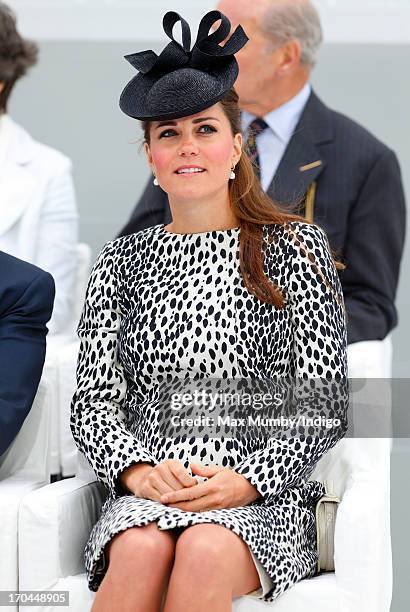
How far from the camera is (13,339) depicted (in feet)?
9.29

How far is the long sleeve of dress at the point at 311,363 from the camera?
2625mm

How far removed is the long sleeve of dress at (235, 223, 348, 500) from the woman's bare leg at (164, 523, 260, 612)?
0.23 m

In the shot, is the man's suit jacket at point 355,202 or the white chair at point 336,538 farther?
the man's suit jacket at point 355,202

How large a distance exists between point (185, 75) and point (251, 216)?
0.38 meters

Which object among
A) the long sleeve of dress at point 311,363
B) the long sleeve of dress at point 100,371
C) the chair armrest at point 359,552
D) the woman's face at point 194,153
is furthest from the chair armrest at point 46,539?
the woman's face at point 194,153

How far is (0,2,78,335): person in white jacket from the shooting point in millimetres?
3936

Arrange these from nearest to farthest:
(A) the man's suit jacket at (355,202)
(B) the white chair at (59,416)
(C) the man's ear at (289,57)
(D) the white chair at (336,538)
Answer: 1. (D) the white chair at (336,538)
2. (B) the white chair at (59,416)
3. (A) the man's suit jacket at (355,202)
4. (C) the man's ear at (289,57)

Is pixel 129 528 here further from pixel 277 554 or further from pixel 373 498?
pixel 373 498

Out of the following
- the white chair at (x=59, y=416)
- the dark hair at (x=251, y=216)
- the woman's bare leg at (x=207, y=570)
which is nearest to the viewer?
the woman's bare leg at (x=207, y=570)

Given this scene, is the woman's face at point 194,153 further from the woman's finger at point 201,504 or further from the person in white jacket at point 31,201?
the person in white jacket at point 31,201

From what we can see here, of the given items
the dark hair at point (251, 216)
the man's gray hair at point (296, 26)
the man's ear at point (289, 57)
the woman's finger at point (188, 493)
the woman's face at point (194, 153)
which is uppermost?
the man's gray hair at point (296, 26)

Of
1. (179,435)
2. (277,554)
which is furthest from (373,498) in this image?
(179,435)

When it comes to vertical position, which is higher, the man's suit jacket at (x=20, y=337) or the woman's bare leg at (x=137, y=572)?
the man's suit jacket at (x=20, y=337)

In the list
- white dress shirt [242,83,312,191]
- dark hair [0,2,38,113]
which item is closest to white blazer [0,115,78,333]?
dark hair [0,2,38,113]
